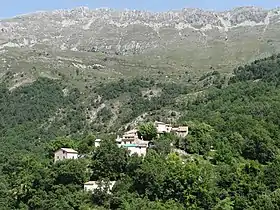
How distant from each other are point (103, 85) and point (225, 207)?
123 m

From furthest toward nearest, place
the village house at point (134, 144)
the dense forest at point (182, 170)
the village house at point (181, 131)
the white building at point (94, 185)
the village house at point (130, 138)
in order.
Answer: the village house at point (181, 131), the village house at point (130, 138), the village house at point (134, 144), the white building at point (94, 185), the dense forest at point (182, 170)

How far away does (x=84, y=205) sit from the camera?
185ft

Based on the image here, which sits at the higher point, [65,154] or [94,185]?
[65,154]

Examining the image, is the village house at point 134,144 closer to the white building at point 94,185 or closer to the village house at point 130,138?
the village house at point 130,138

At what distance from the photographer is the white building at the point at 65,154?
68625 mm

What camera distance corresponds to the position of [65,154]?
2724 inches

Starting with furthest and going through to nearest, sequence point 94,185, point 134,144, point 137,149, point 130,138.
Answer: point 130,138 → point 134,144 → point 137,149 → point 94,185

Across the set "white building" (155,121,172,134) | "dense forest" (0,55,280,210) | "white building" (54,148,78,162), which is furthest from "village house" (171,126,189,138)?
"white building" (54,148,78,162)

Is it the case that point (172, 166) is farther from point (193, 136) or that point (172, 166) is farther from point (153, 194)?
point (193, 136)

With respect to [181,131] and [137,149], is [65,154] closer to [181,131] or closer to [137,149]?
[137,149]

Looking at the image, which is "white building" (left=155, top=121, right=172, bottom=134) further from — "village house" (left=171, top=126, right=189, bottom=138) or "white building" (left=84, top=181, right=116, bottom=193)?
"white building" (left=84, top=181, right=116, bottom=193)

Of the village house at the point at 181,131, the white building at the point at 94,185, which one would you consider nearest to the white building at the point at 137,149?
the white building at the point at 94,185

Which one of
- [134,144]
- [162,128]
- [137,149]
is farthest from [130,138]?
[137,149]

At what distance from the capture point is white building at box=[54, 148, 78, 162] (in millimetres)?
68625
